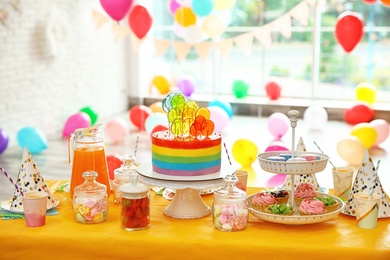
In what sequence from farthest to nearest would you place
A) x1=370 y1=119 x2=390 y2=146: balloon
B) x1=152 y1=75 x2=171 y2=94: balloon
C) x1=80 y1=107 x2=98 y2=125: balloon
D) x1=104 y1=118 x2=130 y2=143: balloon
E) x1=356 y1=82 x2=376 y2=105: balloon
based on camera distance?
x1=152 y1=75 x2=171 y2=94: balloon, x1=356 y1=82 x2=376 y2=105: balloon, x1=80 y1=107 x2=98 y2=125: balloon, x1=104 y1=118 x2=130 y2=143: balloon, x1=370 y1=119 x2=390 y2=146: balloon

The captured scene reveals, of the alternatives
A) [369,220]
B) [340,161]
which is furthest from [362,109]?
[369,220]

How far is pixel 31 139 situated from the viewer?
18.0ft

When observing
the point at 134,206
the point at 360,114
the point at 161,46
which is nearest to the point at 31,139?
the point at 161,46

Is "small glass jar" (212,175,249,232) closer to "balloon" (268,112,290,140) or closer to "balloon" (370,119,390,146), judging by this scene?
"balloon" (370,119,390,146)

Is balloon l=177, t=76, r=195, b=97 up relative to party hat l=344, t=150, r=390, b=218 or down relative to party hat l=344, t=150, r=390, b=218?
up

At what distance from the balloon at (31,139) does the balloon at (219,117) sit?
1690 mm

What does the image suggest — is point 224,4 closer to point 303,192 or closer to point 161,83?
point 161,83

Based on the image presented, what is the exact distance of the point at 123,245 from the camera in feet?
6.48

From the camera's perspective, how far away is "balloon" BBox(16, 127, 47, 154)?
5.48 m

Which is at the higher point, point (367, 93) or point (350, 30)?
point (350, 30)

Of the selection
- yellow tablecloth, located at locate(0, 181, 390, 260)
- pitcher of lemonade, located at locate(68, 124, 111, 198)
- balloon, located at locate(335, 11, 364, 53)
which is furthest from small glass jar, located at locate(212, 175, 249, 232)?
balloon, located at locate(335, 11, 364, 53)

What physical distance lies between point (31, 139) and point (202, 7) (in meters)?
2.29

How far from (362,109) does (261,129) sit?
1118mm

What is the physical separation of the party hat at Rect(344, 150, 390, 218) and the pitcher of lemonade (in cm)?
88
